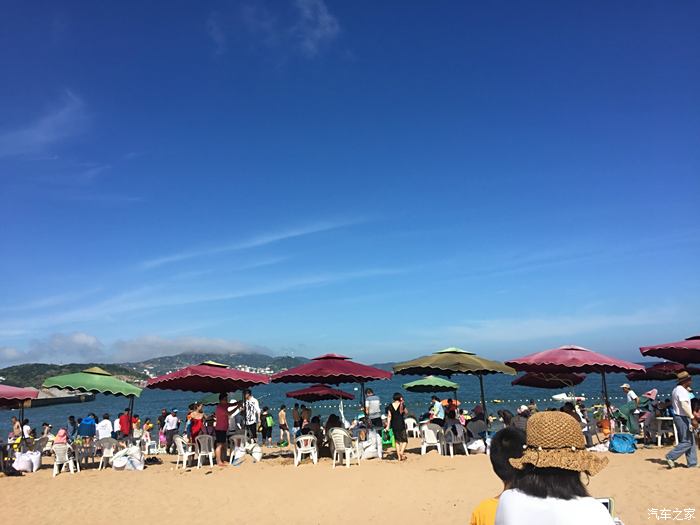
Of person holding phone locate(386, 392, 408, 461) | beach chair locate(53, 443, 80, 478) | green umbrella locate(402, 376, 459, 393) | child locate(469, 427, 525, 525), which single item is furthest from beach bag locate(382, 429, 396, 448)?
child locate(469, 427, 525, 525)

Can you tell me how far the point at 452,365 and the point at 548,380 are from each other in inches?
160

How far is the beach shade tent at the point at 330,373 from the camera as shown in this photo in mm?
11445

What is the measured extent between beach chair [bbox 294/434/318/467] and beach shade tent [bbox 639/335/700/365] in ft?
27.0

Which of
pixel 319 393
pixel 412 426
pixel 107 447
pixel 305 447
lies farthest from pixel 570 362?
pixel 107 447

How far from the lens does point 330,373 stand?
446 inches

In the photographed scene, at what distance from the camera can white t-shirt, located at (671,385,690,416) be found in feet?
29.5

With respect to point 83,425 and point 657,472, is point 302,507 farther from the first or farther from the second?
point 83,425

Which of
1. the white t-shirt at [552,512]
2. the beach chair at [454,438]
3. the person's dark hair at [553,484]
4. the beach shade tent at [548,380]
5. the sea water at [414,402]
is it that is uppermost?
the person's dark hair at [553,484]

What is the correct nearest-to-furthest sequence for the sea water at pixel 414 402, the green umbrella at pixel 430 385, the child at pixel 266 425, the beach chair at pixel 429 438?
the beach chair at pixel 429 438, the child at pixel 266 425, the green umbrella at pixel 430 385, the sea water at pixel 414 402

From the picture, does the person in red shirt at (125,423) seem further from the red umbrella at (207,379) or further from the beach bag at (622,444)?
the beach bag at (622,444)

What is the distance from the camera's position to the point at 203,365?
12938mm

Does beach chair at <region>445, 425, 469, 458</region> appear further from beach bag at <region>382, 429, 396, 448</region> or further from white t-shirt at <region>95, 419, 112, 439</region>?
white t-shirt at <region>95, 419, 112, 439</region>

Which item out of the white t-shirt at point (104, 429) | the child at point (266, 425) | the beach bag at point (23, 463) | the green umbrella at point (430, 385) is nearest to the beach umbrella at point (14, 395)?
the beach bag at point (23, 463)

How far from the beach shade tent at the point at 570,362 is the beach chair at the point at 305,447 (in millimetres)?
4912
